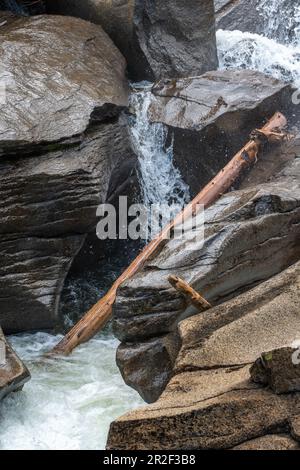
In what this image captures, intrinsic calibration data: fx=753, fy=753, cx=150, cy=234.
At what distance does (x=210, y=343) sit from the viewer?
513 centimetres

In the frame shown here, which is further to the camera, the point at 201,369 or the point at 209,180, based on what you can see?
the point at 209,180

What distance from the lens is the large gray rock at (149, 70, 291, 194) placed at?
8211mm

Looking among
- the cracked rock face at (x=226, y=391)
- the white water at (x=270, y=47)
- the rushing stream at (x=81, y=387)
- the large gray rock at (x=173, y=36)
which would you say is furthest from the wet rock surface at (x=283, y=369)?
the white water at (x=270, y=47)

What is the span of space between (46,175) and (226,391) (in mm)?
3302

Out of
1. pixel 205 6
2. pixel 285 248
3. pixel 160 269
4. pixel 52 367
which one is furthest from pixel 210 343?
pixel 205 6

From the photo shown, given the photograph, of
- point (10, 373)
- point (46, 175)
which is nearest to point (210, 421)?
point (10, 373)

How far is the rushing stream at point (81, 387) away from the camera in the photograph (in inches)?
220

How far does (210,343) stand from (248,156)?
11.2ft

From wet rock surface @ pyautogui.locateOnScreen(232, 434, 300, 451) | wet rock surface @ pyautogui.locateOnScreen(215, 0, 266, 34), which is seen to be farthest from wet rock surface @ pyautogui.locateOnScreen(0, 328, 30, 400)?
wet rock surface @ pyautogui.locateOnScreen(215, 0, 266, 34)

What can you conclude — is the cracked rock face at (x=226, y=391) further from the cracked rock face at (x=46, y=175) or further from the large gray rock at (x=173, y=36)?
the large gray rock at (x=173, y=36)

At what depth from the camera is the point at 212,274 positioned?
5.96 m

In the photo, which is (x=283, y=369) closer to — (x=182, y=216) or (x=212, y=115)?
(x=182, y=216)

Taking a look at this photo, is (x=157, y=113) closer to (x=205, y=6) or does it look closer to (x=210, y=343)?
(x=205, y=6)

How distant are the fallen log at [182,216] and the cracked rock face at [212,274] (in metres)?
0.41
